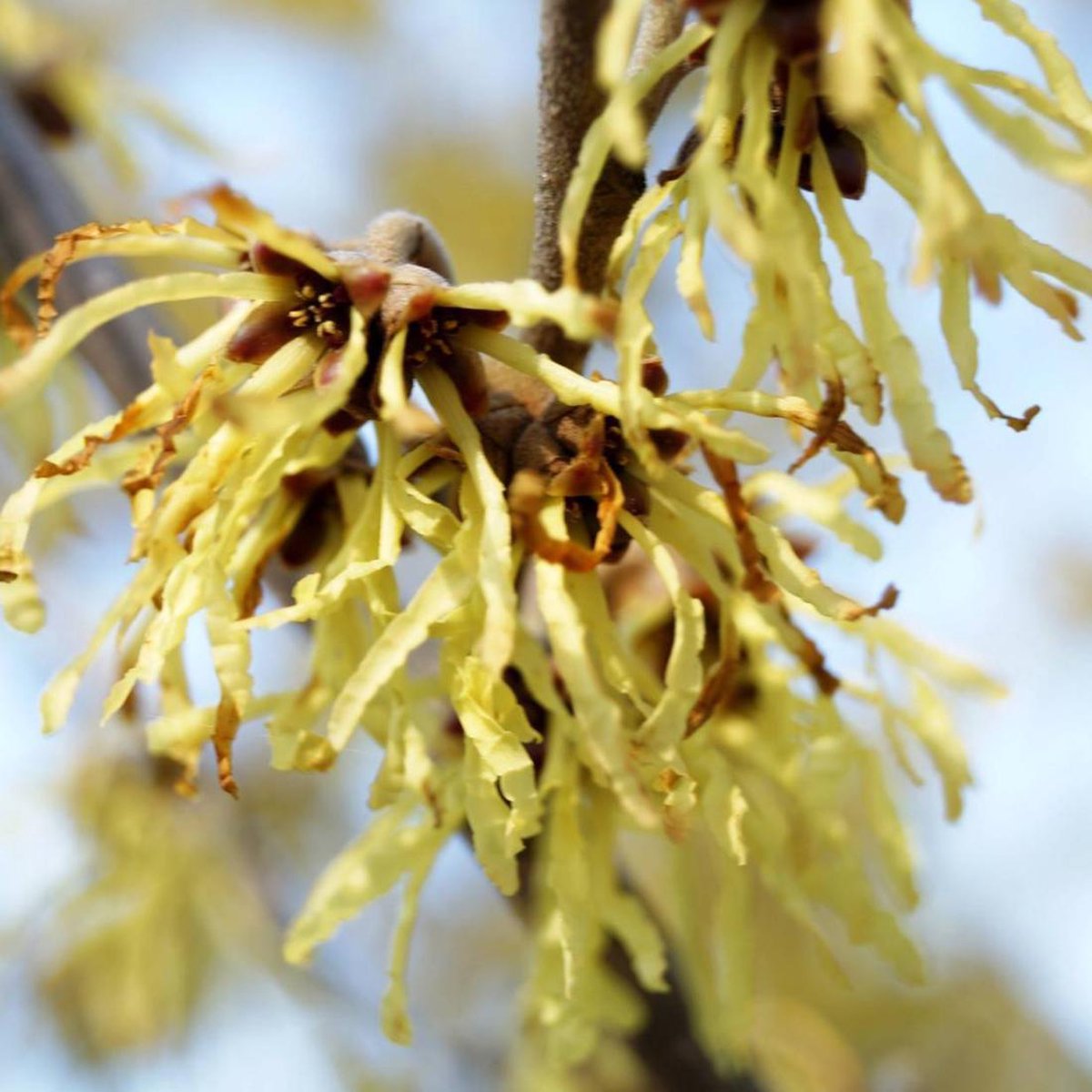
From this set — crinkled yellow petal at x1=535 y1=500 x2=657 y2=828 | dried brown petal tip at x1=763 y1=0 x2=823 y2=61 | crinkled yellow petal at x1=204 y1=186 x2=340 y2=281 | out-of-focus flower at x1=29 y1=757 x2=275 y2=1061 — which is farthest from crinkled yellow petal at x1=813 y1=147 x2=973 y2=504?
out-of-focus flower at x1=29 y1=757 x2=275 y2=1061

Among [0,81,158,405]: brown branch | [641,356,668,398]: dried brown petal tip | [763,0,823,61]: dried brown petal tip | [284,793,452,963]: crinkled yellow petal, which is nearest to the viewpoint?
[763,0,823,61]: dried brown petal tip

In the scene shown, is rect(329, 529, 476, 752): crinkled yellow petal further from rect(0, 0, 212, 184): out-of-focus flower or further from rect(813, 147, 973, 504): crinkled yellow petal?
rect(0, 0, 212, 184): out-of-focus flower

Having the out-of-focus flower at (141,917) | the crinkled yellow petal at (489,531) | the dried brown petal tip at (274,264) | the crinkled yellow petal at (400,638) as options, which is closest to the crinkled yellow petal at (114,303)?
the dried brown petal tip at (274,264)


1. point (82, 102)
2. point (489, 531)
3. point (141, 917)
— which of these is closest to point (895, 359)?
point (489, 531)

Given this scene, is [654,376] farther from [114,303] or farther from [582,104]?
[114,303]

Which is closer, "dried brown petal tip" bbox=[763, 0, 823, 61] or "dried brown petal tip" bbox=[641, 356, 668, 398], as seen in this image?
"dried brown petal tip" bbox=[763, 0, 823, 61]

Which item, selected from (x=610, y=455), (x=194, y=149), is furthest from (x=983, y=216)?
(x=194, y=149)

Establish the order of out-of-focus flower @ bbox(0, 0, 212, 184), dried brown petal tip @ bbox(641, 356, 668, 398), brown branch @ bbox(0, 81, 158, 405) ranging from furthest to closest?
out-of-focus flower @ bbox(0, 0, 212, 184)
brown branch @ bbox(0, 81, 158, 405)
dried brown petal tip @ bbox(641, 356, 668, 398)

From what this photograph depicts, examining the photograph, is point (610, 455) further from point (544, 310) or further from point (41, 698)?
point (41, 698)
